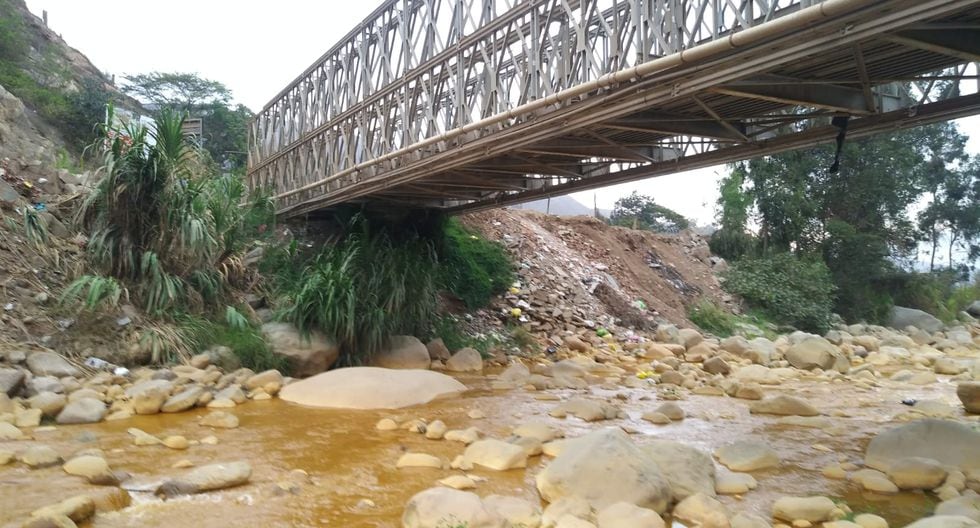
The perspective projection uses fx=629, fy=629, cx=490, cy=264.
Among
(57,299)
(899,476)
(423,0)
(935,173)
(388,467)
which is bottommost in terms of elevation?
(388,467)

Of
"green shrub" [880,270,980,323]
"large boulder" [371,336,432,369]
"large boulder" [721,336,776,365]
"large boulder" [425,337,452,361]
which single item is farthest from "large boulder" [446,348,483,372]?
"green shrub" [880,270,980,323]

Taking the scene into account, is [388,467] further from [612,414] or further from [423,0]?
[423,0]

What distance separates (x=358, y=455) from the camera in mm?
6270

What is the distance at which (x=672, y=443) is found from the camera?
5535 millimetres

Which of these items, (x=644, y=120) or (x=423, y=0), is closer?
(x=644, y=120)

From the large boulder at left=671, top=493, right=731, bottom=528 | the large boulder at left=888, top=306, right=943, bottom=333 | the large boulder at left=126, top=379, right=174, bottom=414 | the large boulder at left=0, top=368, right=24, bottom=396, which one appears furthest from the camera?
the large boulder at left=888, top=306, right=943, bottom=333

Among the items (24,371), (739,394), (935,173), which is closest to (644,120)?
(739,394)

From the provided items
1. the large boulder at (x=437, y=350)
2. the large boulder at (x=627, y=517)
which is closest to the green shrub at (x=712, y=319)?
the large boulder at (x=437, y=350)

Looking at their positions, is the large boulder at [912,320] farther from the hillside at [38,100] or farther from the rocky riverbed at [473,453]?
the hillside at [38,100]

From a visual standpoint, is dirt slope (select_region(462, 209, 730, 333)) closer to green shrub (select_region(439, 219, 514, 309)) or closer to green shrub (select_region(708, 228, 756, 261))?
green shrub (select_region(439, 219, 514, 309))

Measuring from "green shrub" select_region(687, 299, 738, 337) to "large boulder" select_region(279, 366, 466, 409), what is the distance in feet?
41.3

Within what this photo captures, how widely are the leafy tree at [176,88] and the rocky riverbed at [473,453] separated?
76.7 feet

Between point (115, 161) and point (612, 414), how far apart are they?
8659 mm

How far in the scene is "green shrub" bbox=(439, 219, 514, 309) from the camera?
15.5 m
